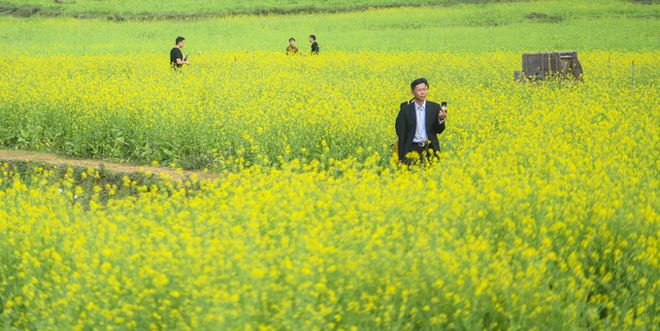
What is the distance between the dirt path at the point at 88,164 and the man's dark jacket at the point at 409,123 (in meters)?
3.38

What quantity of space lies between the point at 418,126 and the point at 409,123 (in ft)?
0.36

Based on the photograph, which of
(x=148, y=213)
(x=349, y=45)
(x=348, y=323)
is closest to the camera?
(x=348, y=323)

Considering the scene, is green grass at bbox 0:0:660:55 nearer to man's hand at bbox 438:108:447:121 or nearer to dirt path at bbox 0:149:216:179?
dirt path at bbox 0:149:216:179

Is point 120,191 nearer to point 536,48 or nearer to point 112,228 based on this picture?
point 112,228

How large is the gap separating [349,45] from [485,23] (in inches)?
392

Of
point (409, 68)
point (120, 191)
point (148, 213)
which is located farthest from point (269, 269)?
point (409, 68)

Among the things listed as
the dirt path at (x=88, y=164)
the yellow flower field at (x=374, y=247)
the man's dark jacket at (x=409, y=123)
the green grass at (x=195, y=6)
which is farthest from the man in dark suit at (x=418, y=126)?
the green grass at (x=195, y=6)

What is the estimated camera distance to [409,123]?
393 inches

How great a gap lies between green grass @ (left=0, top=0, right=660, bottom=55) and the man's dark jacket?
20.7 m

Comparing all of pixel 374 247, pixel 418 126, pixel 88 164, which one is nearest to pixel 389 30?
pixel 88 164

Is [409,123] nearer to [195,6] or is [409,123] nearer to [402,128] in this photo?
[402,128]

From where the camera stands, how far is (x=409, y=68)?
2298 cm

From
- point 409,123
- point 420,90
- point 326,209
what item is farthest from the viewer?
point 409,123

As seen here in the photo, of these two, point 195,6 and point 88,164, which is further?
point 195,6
